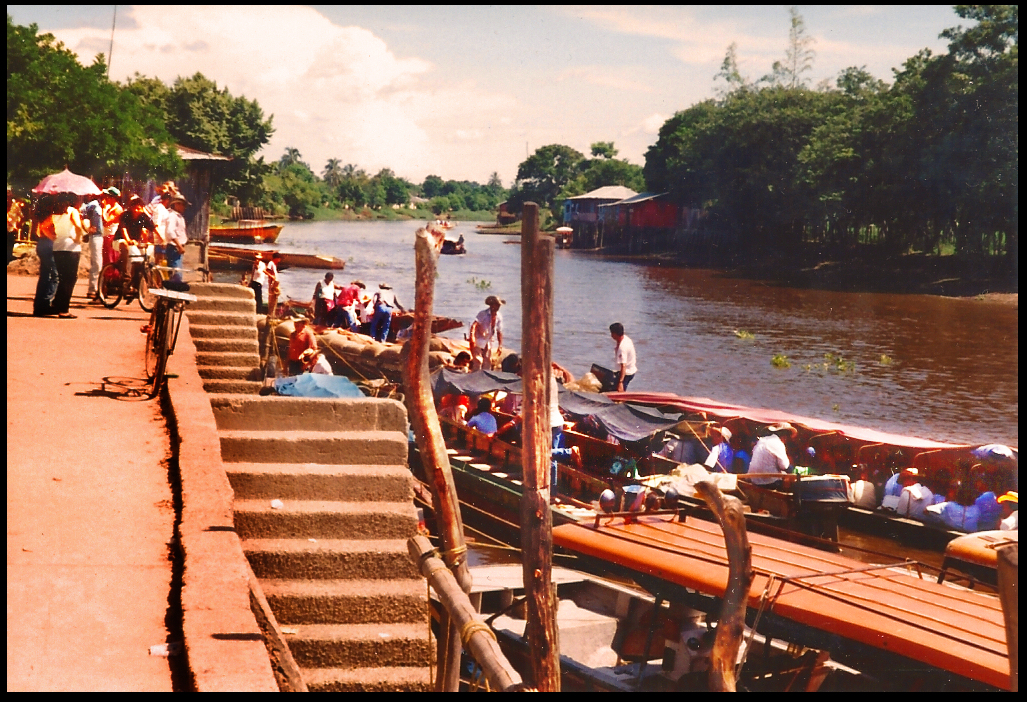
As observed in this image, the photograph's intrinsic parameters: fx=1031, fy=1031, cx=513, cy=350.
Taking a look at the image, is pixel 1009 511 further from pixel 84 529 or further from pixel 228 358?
pixel 84 529

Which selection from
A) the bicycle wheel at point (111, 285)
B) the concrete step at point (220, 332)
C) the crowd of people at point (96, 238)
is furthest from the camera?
the bicycle wheel at point (111, 285)

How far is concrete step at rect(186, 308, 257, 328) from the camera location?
445 inches

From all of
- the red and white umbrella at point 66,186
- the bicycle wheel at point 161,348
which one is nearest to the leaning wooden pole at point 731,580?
the bicycle wheel at point 161,348

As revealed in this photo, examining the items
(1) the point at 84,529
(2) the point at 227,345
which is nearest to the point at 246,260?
(2) the point at 227,345

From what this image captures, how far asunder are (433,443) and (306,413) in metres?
1.39

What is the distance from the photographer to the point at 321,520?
661 cm

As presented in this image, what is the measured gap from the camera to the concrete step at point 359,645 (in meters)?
6.01

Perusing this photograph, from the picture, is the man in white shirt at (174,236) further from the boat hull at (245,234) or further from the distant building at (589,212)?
the distant building at (589,212)

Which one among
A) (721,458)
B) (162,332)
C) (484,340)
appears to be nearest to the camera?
(162,332)

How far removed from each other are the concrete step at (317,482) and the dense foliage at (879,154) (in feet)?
72.7

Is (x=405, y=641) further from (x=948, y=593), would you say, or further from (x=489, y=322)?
(x=489, y=322)

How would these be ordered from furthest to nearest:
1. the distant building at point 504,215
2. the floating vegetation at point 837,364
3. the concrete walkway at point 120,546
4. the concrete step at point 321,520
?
the distant building at point 504,215 < the floating vegetation at point 837,364 < the concrete step at point 321,520 < the concrete walkway at point 120,546

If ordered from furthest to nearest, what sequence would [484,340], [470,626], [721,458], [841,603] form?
1. [484,340]
2. [721,458]
3. [841,603]
4. [470,626]

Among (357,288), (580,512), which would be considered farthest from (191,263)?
(580,512)
